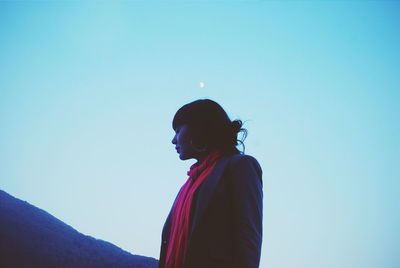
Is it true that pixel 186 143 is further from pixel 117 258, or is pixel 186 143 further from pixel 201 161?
pixel 117 258

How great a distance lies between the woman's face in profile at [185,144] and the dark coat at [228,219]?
24.7 inches

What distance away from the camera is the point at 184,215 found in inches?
78.6

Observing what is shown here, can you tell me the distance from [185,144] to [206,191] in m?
0.78

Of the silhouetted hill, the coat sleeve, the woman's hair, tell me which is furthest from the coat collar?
the silhouetted hill

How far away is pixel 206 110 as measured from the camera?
2605mm

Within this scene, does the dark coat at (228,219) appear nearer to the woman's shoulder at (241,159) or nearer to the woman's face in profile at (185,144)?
the woman's shoulder at (241,159)

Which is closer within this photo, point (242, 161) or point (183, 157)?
point (242, 161)

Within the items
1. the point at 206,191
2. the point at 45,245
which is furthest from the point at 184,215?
the point at 45,245

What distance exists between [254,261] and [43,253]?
52516mm

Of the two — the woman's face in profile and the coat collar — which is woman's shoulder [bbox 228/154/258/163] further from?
the woman's face in profile

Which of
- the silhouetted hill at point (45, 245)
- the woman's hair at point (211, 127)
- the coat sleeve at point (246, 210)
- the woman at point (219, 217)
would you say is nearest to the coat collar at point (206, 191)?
the woman at point (219, 217)

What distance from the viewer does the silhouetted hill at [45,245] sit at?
133ft

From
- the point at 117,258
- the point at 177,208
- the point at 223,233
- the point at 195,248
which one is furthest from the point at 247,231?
the point at 117,258

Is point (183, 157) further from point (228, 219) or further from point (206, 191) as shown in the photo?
point (228, 219)
